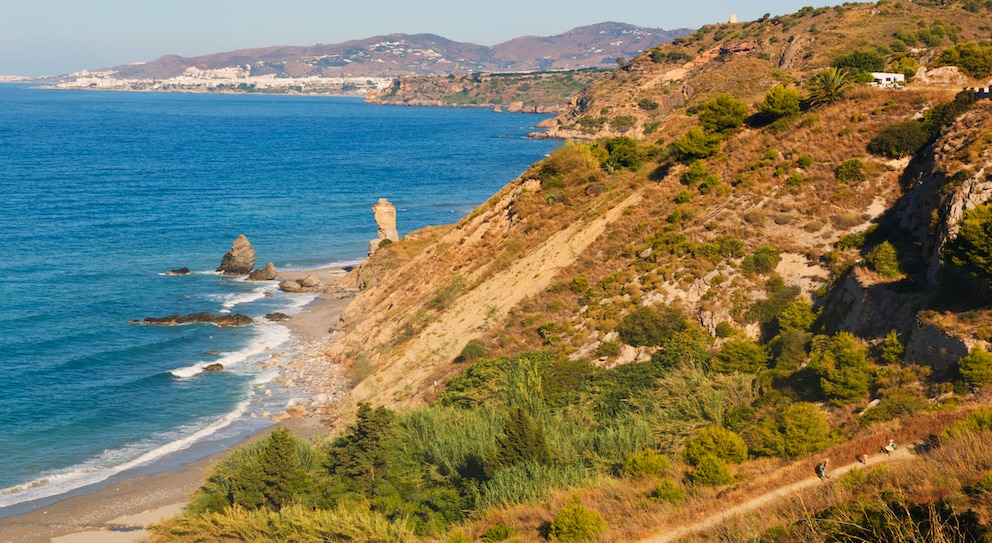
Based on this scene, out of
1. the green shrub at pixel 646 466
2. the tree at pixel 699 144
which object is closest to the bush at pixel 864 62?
Result: the tree at pixel 699 144

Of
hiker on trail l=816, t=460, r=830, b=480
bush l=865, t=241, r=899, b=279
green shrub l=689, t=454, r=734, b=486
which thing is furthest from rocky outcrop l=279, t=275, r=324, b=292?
hiker on trail l=816, t=460, r=830, b=480

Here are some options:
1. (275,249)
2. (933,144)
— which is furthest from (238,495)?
(275,249)

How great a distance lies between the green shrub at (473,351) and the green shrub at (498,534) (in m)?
14.9

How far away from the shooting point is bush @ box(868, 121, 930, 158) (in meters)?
31.9

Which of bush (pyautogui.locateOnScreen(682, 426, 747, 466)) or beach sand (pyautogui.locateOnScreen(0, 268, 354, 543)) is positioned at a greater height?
bush (pyautogui.locateOnScreen(682, 426, 747, 466))

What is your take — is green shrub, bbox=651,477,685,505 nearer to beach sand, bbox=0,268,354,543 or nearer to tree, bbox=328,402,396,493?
tree, bbox=328,402,396,493

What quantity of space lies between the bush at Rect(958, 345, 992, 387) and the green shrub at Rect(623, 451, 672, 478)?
775 cm

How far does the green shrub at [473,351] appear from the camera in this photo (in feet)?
112

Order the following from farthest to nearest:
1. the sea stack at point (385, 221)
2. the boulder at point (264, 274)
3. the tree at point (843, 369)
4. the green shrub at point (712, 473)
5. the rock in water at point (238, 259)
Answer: the rock in water at point (238, 259)
the boulder at point (264, 274)
the sea stack at point (385, 221)
the tree at point (843, 369)
the green shrub at point (712, 473)

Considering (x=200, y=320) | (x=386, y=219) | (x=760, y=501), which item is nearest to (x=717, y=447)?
(x=760, y=501)

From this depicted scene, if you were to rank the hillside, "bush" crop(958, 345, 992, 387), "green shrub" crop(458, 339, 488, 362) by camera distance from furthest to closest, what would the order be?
"green shrub" crop(458, 339, 488, 362)
"bush" crop(958, 345, 992, 387)
the hillside

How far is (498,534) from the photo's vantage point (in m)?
19.0

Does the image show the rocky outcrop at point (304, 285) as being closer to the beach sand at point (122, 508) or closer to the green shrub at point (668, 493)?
the beach sand at point (122, 508)

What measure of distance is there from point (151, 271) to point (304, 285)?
13.8m
